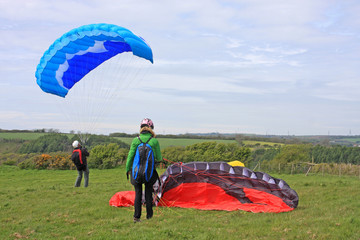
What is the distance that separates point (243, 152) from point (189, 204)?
98.6 ft

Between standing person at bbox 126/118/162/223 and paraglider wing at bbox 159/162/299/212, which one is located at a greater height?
standing person at bbox 126/118/162/223

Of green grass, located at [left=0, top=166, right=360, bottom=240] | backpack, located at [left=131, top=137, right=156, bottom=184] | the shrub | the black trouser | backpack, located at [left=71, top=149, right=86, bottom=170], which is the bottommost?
the shrub

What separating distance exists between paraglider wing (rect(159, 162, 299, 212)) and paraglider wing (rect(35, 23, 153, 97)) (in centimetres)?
318

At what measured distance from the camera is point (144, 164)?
6.09m

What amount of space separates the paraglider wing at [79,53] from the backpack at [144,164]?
11.1ft

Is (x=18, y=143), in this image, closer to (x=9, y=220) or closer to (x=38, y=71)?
(x=38, y=71)

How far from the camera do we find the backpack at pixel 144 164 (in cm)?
608

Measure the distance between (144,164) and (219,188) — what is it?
247cm

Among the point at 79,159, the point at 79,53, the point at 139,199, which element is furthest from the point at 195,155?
the point at 139,199

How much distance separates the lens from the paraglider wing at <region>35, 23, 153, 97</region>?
28.8 ft

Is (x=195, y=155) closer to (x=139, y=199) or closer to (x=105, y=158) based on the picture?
(x=105, y=158)

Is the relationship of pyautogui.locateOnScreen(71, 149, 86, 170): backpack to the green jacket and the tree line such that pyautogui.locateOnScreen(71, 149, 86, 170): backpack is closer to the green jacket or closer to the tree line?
the green jacket

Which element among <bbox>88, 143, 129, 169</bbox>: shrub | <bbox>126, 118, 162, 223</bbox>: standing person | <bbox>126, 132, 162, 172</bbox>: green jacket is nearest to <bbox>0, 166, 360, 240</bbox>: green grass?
<bbox>126, 118, 162, 223</bbox>: standing person

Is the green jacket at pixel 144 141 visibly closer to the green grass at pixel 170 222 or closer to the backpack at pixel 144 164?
the backpack at pixel 144 164
